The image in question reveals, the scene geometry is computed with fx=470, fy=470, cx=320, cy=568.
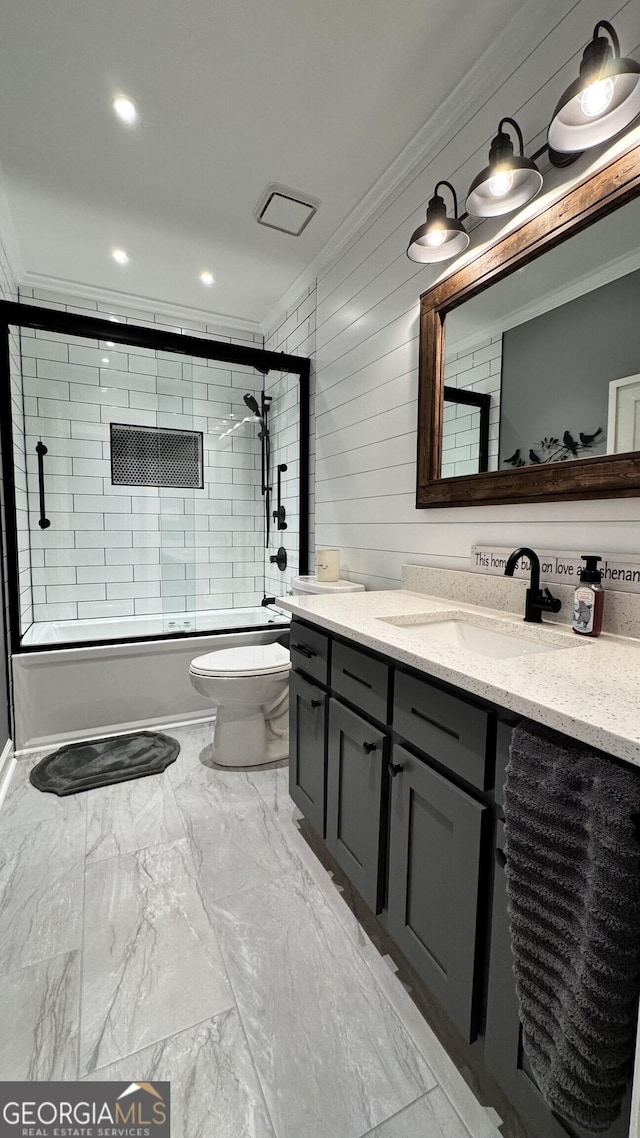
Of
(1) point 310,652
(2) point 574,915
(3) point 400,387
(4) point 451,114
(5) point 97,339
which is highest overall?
(4) point 451,114

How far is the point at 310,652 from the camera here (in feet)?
5.15

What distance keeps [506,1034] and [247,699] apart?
1507 mm

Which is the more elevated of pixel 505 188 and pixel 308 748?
pixel 505 188

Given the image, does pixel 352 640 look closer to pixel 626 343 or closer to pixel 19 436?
pixel 626 343

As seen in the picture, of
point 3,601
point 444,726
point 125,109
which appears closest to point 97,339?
point 125,109

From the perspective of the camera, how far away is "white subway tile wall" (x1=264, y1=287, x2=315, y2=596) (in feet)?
9.50

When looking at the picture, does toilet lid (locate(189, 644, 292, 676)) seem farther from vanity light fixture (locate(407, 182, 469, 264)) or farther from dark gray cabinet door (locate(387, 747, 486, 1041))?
vanity light fixture (locate(407, 182, 469, 264))

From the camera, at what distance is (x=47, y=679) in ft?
7.97

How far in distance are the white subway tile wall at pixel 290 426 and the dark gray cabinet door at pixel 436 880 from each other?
203cm

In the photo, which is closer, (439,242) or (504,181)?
(504,181)

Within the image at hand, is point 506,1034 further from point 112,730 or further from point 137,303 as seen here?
point 137,303

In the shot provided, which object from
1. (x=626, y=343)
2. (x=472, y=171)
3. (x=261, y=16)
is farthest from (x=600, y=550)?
(x=261, y=16)

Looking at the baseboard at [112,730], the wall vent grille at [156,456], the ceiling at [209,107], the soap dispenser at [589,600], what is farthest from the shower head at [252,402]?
the soap dispenser at [589,600]

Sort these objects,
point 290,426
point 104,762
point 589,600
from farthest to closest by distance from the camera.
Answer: point 290,426, point 104,762, point 589,600
